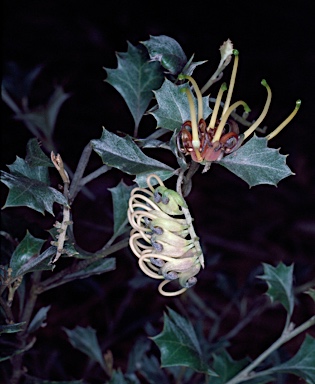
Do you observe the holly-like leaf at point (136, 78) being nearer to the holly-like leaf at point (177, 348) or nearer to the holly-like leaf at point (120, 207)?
→ the holly-like leaf at point (120, 207)

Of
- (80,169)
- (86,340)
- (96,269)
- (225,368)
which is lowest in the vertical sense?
(86,340)

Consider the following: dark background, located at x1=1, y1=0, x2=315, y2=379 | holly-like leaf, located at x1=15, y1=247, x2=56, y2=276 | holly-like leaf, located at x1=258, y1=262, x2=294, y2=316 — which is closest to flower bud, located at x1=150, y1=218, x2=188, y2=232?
holly-like leaf, located at x1=15, y1=247, x2=56, y2=276

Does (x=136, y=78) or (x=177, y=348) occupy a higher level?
(x=136, y=78)

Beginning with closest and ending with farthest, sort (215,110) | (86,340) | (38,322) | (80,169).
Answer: (215,110)
(80,169)
(38,322)
(86,340)

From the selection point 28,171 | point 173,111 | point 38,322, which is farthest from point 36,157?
point 38,322

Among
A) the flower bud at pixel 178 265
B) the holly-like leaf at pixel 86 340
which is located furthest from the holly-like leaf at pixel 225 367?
the flower bud at pixel 178 265

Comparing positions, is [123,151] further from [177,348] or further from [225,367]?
[225,367]

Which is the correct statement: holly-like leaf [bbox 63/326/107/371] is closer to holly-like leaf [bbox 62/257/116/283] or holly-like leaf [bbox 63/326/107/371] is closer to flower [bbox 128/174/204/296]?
holly-like leaf [bbox 62/257/116/283]
